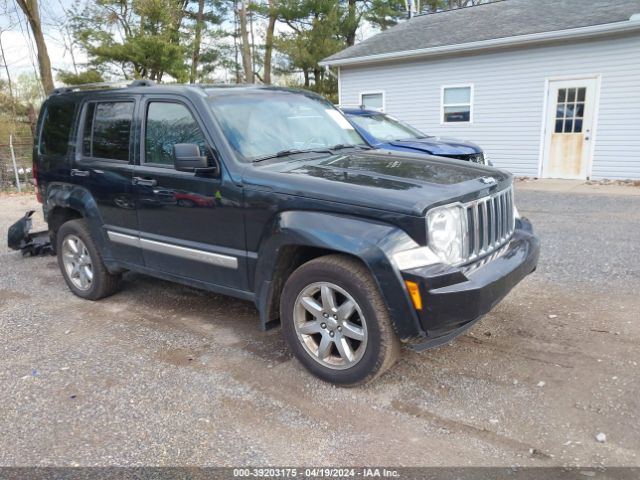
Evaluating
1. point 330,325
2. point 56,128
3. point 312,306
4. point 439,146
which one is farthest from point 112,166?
point 439,146

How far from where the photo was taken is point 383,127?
929cm

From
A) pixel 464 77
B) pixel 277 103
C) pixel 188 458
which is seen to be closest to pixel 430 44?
pixel 464 77

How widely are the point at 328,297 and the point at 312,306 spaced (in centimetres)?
16

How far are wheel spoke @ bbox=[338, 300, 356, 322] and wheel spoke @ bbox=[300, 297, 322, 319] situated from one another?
0.52ft

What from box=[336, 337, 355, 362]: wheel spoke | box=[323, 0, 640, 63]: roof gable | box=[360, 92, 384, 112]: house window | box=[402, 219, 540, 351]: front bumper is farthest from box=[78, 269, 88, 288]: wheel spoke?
box=[360, 92, 384, 112]: house window

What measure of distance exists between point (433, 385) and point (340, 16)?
24.4m

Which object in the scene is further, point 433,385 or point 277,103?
point 277,103

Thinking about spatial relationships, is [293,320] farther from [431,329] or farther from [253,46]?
[253,46]

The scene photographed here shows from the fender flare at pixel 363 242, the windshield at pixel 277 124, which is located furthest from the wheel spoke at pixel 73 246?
the fender flare at pixel 363 242

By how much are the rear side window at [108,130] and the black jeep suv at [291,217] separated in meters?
0.02

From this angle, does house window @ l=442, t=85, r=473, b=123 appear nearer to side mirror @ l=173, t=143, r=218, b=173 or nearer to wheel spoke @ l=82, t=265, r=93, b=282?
wheel spoke @ l=82, t=265, r=93, b=282

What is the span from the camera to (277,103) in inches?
171

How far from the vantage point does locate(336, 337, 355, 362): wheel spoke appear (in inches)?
129

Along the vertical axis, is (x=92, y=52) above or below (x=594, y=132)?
above
